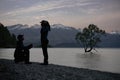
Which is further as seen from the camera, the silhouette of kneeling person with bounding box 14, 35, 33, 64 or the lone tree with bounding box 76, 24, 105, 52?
the lone tree with bounding box 76, 24, 105, 52

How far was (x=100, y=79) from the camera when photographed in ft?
55.2

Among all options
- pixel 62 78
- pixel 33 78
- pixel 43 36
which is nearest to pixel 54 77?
pixel 62 78

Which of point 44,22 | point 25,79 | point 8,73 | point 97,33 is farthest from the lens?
point 97,33

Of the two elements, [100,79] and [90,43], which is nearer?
[100,79]

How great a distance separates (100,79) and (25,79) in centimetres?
610

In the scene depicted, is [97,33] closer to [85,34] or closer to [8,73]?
[85,34]

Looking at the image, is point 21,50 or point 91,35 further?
point 91,35

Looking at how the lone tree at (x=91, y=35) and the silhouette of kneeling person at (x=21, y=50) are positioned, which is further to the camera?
the lone tree at (x=91, y=35)

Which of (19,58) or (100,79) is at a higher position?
(19,58)

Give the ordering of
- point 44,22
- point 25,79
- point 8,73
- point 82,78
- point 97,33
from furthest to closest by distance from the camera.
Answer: point 97,33 → point 44,22 → point 82,78 → point 8,73 → point 25,79

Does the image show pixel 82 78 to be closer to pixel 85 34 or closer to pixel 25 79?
pixel 25 79

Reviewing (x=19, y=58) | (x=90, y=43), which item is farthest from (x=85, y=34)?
(x=19, y=58)

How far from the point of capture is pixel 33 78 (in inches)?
543

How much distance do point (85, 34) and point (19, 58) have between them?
117m
